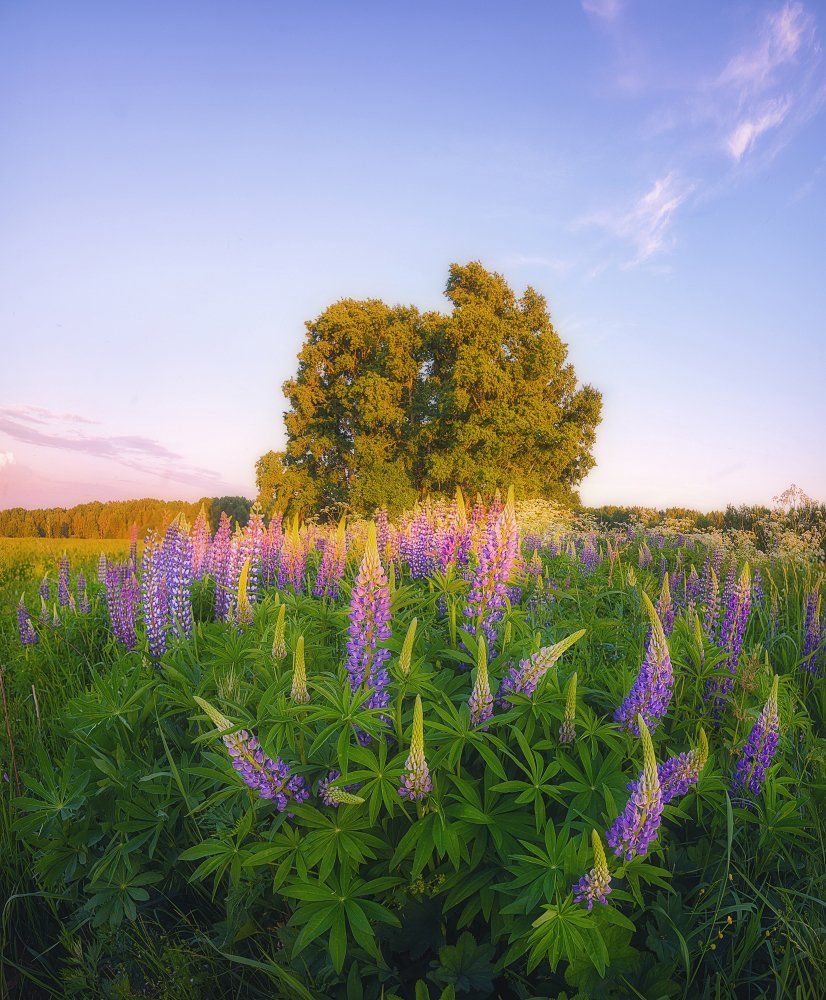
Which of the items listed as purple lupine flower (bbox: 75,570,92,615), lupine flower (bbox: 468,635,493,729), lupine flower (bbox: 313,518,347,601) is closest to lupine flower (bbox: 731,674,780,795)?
lupine flower (bbox: 468,635,493,729)

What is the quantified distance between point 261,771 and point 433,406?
29.1m

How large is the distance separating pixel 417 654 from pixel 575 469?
103ft

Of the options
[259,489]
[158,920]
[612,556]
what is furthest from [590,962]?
[259,489]

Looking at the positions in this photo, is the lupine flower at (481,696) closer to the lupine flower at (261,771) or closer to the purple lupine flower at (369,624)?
the purple lupine flower at (369,624)

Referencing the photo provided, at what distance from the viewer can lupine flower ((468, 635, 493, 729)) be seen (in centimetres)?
212

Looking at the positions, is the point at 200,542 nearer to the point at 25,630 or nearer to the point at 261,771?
the point at 25,630

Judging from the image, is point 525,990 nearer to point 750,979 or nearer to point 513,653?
point 750,979

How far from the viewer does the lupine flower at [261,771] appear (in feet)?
6.72

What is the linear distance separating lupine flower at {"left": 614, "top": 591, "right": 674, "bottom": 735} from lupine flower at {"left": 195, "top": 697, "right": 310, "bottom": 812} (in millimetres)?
1274

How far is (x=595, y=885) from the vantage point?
1.85 m

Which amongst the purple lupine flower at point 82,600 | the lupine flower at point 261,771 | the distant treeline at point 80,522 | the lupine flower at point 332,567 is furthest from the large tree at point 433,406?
the lupine flower at point 261,771

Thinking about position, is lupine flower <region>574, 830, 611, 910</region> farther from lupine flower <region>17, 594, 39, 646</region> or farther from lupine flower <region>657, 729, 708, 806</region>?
lupine flower <region>17, 594, 39, 646</region>

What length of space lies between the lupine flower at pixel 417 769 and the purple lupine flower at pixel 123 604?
357 centimetres

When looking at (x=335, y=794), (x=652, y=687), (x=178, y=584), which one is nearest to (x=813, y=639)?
(x=652, y=687)
